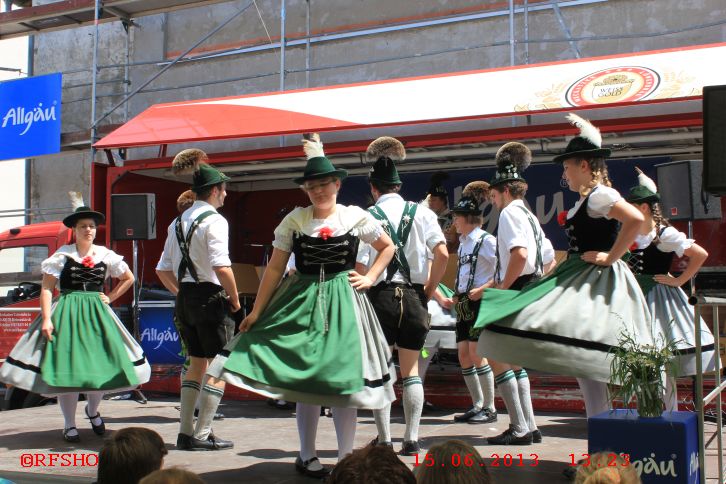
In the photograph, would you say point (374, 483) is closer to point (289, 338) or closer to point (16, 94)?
point (289, 338)

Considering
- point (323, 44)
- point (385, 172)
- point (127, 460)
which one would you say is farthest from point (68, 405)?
point (323, 44)

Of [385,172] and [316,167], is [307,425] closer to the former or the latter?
[316,167]

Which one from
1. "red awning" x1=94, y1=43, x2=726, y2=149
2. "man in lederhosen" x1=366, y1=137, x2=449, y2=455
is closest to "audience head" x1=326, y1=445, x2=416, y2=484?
"man in lederhosen" x1=366, y1=137, x2=449, y2=455

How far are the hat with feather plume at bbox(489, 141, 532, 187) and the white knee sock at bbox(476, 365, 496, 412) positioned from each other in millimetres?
1679

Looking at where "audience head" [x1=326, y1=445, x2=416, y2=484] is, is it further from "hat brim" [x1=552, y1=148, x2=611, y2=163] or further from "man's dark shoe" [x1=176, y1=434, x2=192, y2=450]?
"man's dark shoe" [x1=176, y1=434, x2=192, y2=450]

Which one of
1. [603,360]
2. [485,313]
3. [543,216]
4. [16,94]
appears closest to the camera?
[603,360]

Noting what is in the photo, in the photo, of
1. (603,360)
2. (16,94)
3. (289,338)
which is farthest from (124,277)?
(16,94)

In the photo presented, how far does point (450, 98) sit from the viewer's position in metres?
8.75

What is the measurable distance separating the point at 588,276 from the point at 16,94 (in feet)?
39.4

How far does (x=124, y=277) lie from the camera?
273 inches

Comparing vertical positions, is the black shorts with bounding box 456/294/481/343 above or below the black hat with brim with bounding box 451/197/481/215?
below

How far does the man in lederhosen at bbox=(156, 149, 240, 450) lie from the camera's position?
570 centimetres

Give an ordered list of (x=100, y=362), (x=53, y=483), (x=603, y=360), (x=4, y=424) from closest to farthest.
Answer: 1. (x=603, y=360)
2. (x=53, y=483)
3. (x=100, y=362)
4. (x=4, y=424)

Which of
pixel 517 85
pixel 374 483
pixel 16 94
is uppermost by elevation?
pixel 16 94
